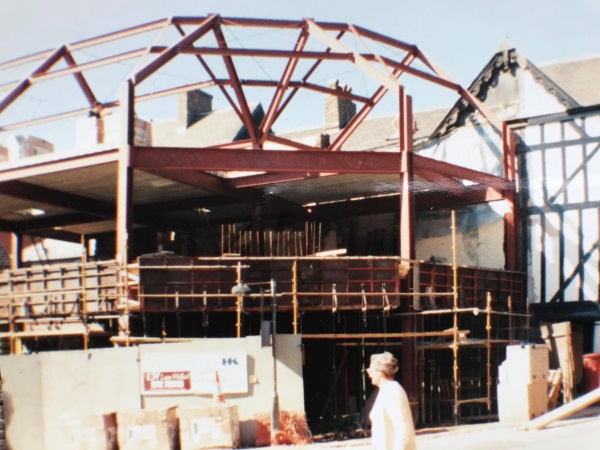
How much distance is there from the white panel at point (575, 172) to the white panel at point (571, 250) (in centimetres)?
51

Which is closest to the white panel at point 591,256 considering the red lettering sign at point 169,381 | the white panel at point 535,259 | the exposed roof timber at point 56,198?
the white panel at point 535,259

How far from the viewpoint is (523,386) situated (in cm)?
1744

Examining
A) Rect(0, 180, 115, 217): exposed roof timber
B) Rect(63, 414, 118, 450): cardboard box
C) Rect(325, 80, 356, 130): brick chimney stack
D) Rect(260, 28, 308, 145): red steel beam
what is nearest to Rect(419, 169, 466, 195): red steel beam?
Rect(260, 28, 308, 145): red steel beam

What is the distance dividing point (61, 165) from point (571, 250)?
15.6m

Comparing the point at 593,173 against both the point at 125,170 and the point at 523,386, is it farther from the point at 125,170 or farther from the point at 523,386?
the point at 125,170

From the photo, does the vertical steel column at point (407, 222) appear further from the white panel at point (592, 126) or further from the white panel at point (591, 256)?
the white panel at point (592, 126)

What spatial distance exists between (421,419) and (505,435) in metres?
5.00

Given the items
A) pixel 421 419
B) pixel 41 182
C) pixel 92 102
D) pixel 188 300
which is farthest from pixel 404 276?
pixel 92 102

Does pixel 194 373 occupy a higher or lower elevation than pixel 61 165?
lower

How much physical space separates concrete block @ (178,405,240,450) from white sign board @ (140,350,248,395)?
A: 91 cm

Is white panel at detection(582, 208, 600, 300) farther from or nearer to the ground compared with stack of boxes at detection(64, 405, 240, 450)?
farther from the ground

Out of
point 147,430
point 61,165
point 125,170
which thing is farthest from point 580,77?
point 147,430

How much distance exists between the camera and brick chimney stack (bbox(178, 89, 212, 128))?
45.0 metres

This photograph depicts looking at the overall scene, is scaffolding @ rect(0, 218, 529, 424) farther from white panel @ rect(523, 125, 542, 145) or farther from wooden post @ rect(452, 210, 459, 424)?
white panel @ rect(523, 125, 542, 145)
